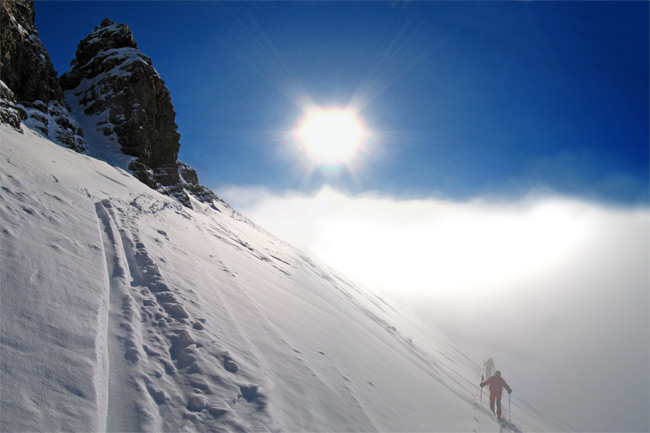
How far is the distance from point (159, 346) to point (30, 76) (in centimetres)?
2591

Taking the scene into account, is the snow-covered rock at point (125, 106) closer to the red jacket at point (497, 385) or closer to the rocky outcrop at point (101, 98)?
the rocky outcrop at point (101, 98)

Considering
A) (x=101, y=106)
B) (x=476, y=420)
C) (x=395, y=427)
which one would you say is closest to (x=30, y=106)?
(x=101, y=106)

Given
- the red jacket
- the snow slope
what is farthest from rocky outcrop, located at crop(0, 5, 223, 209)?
the red jacket

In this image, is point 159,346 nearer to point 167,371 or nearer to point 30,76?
point 167,371

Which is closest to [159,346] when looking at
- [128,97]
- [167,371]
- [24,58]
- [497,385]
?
[167,371]

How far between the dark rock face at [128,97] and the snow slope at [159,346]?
1872 cm

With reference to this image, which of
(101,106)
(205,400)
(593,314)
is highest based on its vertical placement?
(593,314)

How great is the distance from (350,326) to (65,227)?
703 cm

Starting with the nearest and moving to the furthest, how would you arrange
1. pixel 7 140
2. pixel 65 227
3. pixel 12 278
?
pixel 12 278
pixel 65 227
pixel 7 140

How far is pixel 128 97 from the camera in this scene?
26281 mm

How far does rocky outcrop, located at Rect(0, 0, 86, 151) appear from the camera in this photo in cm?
1802

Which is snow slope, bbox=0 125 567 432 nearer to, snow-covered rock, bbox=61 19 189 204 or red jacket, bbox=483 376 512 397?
red jacket, bbox=483 376 512 397

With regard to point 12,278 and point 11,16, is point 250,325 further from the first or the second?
point 11,16

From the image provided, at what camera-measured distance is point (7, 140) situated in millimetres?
10141
